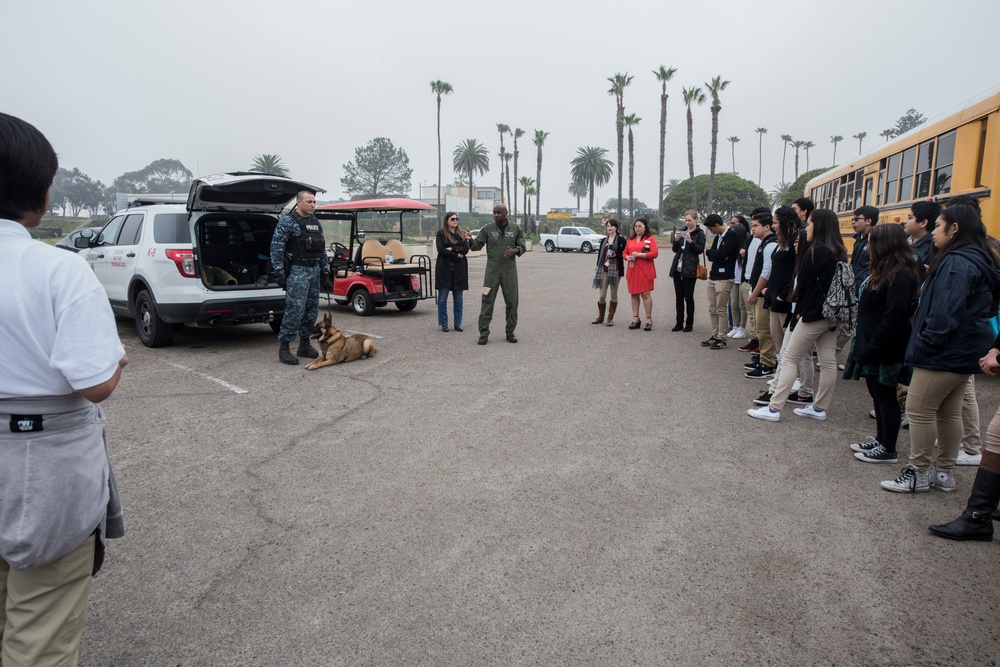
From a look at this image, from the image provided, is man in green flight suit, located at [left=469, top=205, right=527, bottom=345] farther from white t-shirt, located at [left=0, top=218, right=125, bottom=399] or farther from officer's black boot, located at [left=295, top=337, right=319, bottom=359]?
white t-shirt, located at [left=0, top=218, right=125, bottom=399]

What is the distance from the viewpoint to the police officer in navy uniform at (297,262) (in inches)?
279

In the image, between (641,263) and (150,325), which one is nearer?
(150,325)

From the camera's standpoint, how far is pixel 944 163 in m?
8.41

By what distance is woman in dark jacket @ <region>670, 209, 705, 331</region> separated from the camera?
9.16 m

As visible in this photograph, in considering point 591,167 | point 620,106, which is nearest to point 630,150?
point 620,106

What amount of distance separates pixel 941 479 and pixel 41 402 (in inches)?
185

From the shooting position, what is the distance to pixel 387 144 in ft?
372

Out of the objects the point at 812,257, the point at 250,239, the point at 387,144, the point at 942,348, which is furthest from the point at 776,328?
the point at 387,144

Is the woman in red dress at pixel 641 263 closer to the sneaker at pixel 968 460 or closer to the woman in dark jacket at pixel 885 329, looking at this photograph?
the woman in dark jacket at pixel 885 329

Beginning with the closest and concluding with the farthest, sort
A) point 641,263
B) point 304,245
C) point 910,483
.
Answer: point 910,483
point 304,245
point 641,263

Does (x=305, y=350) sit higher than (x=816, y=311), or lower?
lower

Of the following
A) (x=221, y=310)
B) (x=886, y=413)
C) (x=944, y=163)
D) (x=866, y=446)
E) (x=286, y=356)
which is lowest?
(x=866, y=446)

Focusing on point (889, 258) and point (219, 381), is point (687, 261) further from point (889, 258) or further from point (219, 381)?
point (219, 381)

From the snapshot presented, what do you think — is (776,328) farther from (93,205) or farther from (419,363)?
(93,205)
